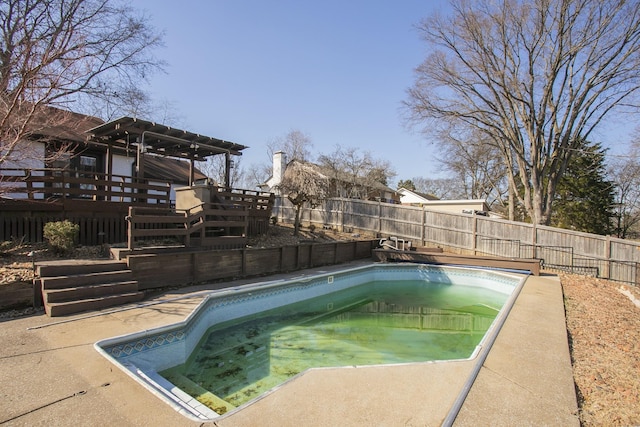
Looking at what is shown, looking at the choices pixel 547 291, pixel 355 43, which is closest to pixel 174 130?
pixel 355 43

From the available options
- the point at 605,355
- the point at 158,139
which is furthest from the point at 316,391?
the point at 158,139

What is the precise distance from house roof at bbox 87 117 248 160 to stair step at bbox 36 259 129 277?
4.51 m

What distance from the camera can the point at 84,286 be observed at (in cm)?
643

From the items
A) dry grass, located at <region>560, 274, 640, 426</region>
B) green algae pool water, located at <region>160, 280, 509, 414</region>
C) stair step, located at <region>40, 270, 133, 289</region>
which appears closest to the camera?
dry grass, located at <region>560, 274, 640, 426</region>

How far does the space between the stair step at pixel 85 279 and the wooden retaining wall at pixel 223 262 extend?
0.88 feet

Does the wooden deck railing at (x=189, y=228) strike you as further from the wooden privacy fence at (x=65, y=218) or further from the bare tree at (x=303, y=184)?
the bare tree at (x=303, y=184)

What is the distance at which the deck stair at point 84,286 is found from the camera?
19.3 feet

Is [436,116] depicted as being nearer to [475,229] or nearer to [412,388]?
[475,229]

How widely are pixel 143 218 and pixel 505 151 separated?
1891 cm

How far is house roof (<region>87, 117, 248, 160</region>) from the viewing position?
10.2 meters

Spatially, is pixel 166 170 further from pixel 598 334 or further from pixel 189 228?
pixel 598 334

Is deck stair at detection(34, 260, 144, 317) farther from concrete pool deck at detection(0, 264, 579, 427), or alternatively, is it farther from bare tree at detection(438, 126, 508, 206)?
bare tree at detection(438, 126, 508, 206)

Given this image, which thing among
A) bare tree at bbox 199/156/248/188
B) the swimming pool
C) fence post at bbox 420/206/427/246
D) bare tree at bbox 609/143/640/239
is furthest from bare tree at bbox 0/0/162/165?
bare tree at bbox 609/143/640/239

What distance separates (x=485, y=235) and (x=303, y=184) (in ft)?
27.9
